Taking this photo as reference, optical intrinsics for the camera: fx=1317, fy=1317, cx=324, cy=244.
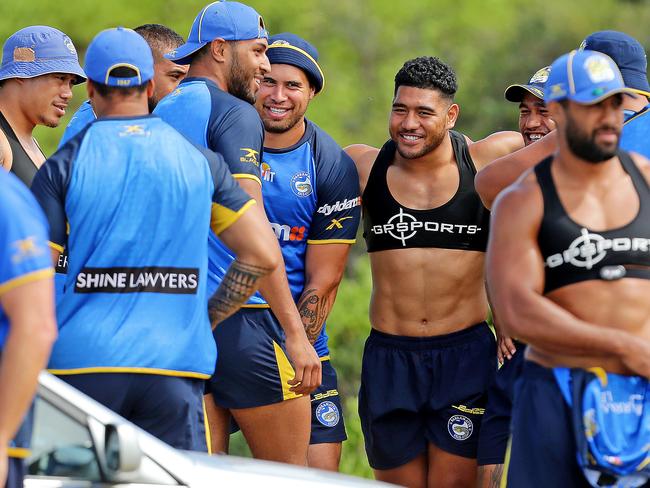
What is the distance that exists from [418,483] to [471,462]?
37cm

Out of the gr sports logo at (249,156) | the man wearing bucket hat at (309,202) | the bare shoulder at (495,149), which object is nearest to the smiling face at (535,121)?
the bare shoulder at (495,149)

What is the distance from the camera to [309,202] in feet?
24.6

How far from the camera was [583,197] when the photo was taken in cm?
525

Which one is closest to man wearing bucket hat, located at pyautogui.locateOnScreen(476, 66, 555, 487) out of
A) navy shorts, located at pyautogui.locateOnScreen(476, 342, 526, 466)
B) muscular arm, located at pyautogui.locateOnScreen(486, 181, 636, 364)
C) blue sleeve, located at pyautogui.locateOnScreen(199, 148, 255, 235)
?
navy shorts, located at pyautogui.locateOnScreen(476, 342, 526, 466)

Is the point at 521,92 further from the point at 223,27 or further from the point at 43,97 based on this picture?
the point at 43,97

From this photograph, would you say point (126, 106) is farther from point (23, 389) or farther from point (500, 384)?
point (500, 384)

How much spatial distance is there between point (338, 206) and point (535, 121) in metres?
1.29

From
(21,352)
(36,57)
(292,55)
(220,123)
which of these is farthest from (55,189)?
(292,55)

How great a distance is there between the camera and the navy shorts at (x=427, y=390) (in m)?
7.35

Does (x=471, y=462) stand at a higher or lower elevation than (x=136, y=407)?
lower

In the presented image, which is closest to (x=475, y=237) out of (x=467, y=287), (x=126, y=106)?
(x=467, y=287)

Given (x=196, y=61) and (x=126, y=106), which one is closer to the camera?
(x=126, y=106)

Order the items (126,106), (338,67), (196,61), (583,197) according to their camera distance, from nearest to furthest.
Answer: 1. (583,197)
2. (126,106)
3. (196,61)
4. (338,67)

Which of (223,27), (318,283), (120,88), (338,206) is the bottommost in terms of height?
(318,283)
